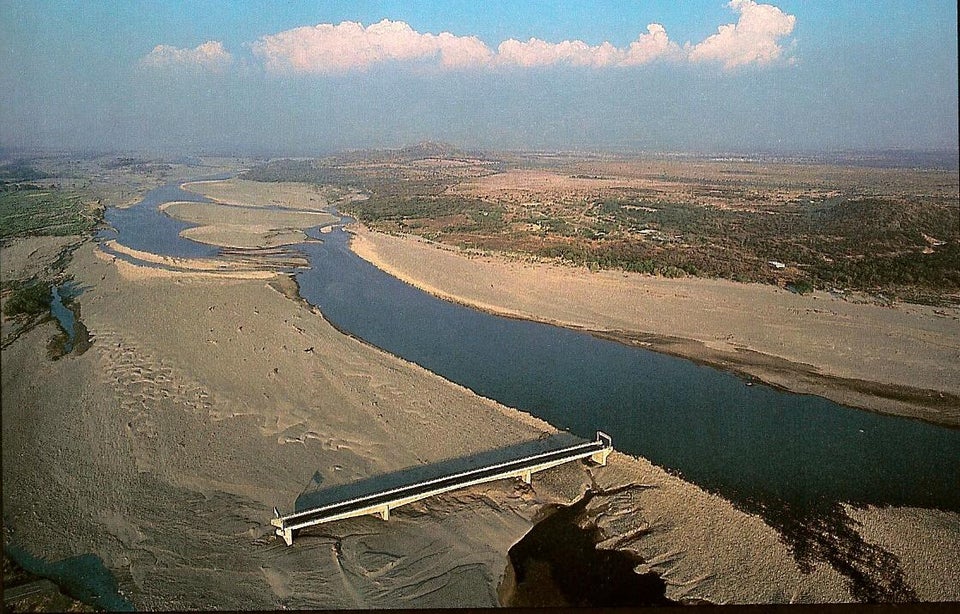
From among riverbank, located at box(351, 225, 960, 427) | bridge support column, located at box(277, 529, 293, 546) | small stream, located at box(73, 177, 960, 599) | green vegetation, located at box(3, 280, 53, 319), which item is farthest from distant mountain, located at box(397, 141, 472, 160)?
bridge support column, located at box(277, 529, 293, 546)

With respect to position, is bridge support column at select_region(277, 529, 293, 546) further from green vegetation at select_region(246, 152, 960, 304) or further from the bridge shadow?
green vegetation at select_region(246, 152, 960, 304)

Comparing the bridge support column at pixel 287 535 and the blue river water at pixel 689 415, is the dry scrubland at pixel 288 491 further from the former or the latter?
the blue river water at pixel 689 415

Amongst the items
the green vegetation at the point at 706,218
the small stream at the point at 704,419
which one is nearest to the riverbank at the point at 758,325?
the small stream at the point at 704,419

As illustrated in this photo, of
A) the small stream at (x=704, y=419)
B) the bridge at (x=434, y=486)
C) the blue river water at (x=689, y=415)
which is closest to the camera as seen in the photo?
the bridge at (x=434, y=486)

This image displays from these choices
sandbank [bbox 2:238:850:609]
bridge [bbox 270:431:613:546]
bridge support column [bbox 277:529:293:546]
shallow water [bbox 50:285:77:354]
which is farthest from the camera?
shallow water [bbox 50:285:77:354]

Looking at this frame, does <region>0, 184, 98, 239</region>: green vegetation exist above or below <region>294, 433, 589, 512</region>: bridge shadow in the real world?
above

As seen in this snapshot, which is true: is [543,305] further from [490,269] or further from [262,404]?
[262,404]
